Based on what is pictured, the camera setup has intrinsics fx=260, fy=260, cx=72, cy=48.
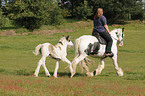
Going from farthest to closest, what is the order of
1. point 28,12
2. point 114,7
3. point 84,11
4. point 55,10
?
point 114,7 → point 84,11 → point 55,10 → point 28,12

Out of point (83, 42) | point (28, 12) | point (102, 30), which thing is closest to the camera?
point (83, 42)

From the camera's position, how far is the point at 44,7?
52.1m

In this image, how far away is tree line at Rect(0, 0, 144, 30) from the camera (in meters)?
49.6

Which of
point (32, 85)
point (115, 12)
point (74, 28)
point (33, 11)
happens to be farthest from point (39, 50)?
point (115, 12)

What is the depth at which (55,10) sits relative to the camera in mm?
60688

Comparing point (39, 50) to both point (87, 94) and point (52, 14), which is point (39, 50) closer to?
point (87, 94)

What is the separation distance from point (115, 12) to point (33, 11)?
32.7 metres

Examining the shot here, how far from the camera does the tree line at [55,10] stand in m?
49.6

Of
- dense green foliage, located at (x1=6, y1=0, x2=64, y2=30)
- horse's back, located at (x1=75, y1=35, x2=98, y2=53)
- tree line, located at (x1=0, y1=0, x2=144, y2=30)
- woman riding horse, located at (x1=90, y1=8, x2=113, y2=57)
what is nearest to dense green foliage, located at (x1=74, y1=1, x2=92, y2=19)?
tree line, located at (x1=0, y1=0, x2=144, y2=30)

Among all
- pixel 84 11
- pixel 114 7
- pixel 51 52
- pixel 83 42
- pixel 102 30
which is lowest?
pixel 84 11

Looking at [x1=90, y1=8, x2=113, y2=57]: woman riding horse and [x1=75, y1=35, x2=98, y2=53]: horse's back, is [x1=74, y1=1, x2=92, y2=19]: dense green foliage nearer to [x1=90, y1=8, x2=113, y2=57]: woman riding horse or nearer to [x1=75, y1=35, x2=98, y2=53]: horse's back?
[x1=90, y1=8, x2=113, y2=57]: woman riding horse

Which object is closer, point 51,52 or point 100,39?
point 51,52

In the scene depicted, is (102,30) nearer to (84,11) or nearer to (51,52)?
(51,52)

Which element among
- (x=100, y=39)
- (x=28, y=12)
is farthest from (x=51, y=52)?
(x=28, y=12)
